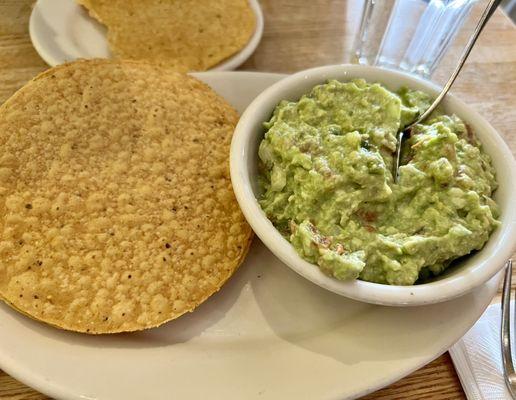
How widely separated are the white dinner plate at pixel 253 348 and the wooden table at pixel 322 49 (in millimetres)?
1025

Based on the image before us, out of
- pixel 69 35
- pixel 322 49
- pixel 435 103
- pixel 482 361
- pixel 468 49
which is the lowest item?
pixel 482 361

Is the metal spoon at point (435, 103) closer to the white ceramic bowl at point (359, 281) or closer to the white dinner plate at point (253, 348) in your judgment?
the white ceramic bowl at point (359, 281)

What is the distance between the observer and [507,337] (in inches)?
54.7

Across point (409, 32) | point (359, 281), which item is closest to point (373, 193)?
point (359, 281)

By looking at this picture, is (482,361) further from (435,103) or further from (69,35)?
(69,35)

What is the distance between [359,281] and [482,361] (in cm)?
50

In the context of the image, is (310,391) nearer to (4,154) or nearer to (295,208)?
(295,208)

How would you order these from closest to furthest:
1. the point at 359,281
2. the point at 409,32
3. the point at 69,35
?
the point at 359,281 < the point at 69,35 < the point at 409,32

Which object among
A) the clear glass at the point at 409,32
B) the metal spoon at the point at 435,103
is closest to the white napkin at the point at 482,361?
the metal spoon at the point at 435,103

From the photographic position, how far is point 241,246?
136 centimetres

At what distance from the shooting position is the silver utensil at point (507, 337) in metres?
1.30

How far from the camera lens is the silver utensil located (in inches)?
51.4

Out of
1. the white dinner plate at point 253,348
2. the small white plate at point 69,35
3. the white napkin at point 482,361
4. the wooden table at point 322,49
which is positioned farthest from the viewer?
the wooden table at point 322,49

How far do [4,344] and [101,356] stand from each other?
22 cm
